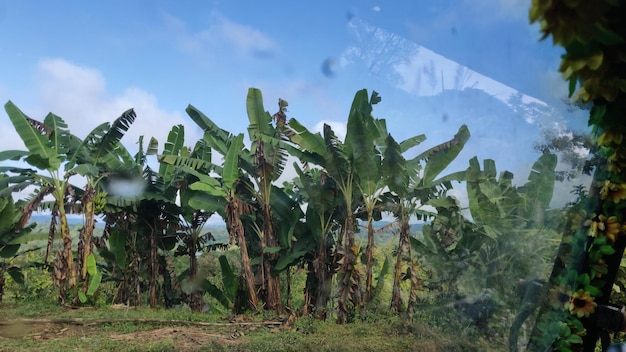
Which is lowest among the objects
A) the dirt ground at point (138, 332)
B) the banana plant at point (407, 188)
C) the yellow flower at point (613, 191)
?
the dirt ground at point (138, 332)

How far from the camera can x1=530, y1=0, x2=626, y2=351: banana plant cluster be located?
30.5 inches

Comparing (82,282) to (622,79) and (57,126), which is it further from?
(622,79)

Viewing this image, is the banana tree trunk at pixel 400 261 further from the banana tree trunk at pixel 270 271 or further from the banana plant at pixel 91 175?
the banana plant at pixel 91 175

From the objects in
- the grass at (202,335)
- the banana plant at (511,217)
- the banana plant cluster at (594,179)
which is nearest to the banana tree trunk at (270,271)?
the grass at (202,335)

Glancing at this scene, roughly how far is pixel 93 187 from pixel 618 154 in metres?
8.02

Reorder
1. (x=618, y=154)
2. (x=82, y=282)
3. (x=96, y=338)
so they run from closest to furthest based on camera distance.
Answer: (x=618, y=154), (x=96, y=338), (x=82, y=282)

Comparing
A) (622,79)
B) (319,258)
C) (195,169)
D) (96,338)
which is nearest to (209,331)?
(96,338)

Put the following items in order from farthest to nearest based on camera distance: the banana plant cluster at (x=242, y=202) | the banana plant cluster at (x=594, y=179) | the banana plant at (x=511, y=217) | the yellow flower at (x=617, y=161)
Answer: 1. the banana plant cluster at (x=242, y=202)
2. the banana plant at (x=511, y=217)
3. the yellow flower at (x=617, y=161)
4. the banana plant cluster at (x=594, y=179)

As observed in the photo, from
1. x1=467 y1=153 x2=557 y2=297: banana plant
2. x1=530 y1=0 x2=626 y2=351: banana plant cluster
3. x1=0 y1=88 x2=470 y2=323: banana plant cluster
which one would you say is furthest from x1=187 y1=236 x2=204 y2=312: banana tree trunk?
x1=530 y1=0 x2=626 y2=351: banana plant cluster

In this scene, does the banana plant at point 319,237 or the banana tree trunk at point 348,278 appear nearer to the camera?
the banana tree trunk at point 348,278

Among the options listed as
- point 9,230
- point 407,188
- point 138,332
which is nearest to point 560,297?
point 407,188

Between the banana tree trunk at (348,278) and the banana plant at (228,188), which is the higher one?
the banana plant at (228,188)

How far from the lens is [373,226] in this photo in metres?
6.88

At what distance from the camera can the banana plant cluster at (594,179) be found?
773 mm
